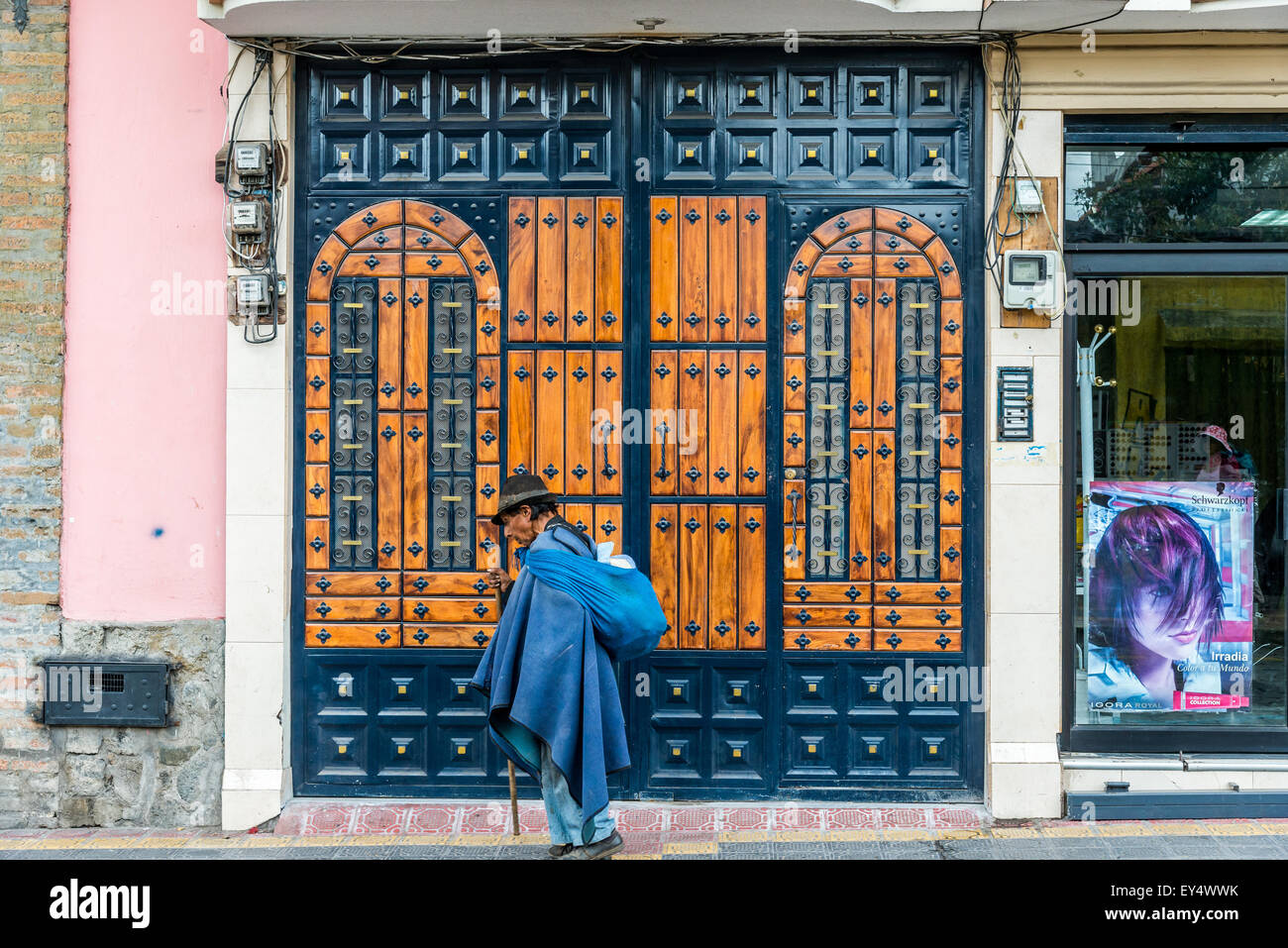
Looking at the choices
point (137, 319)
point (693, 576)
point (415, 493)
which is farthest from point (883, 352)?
point (137, 319)

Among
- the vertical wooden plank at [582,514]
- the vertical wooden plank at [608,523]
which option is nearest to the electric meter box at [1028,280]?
the vertical wooden plank at [608,523]

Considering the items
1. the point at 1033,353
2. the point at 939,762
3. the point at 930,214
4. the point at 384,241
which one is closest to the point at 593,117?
the point at 384,241

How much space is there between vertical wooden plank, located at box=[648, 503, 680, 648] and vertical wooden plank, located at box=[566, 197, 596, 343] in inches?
42.6

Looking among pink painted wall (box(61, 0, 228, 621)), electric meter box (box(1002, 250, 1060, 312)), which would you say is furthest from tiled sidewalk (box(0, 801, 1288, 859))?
electric meter box (box(1002, 250, 1060, 312))

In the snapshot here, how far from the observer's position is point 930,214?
6570mm

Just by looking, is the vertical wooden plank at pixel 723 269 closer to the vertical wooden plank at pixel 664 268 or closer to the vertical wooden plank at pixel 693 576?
the vertical wooden plank at pixel 664 268

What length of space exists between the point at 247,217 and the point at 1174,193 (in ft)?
17.3

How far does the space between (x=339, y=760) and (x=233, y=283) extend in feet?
9.07

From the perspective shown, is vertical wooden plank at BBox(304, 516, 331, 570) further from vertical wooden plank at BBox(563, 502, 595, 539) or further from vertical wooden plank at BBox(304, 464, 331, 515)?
vertical wooden plank at BBox(563, 502, 595, 539)

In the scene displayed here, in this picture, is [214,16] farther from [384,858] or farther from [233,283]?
[384,858]

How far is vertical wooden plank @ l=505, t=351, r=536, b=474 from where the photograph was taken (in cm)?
657

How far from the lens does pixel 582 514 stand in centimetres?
656

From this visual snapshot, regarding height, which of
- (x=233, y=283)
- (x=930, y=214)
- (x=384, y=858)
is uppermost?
(x=930, y=214)

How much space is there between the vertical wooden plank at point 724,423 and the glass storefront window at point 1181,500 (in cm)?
197
